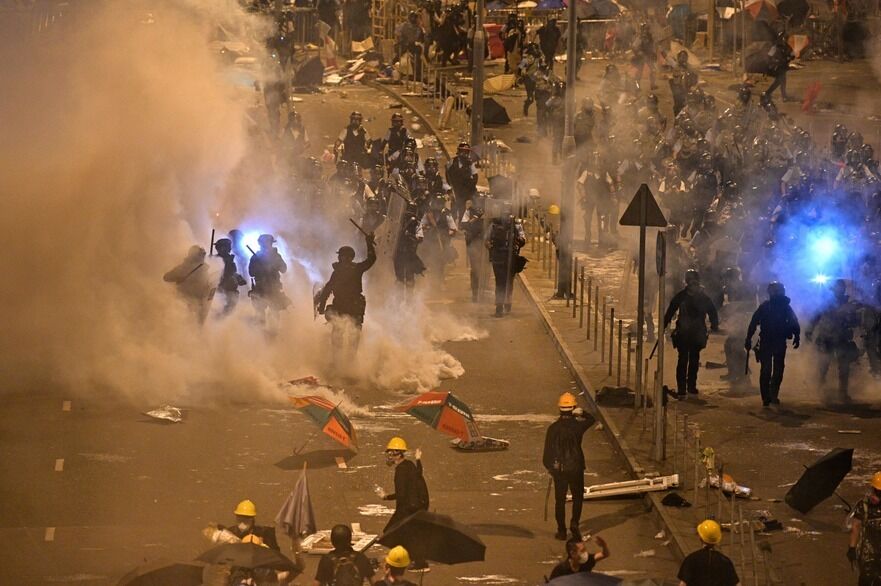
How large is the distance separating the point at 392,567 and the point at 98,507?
5.15 metres

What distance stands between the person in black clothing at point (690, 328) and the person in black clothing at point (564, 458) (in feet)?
16.7

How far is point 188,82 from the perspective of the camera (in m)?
25.6

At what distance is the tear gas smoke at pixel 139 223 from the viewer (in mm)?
20641

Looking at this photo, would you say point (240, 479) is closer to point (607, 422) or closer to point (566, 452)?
point (566, 452)

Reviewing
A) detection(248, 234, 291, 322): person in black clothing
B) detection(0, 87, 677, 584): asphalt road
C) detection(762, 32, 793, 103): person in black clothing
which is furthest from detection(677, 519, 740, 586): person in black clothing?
detection(762, 32, 793, 103): person in black clothing

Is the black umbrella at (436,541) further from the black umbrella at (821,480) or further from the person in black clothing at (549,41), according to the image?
the person in black clothing at (549,41)

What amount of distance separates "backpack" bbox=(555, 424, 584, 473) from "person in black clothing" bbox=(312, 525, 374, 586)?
3769 mm

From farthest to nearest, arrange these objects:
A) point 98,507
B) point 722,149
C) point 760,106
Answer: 1. point 760,106
2. point 722,149
3. point 98,507

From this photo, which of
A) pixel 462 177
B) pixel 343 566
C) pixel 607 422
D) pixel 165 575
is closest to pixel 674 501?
pixel 607 422

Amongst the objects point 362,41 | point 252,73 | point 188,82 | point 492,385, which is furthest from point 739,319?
point 362,41

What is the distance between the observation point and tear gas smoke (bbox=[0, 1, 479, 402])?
20.6m

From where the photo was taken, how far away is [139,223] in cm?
2347

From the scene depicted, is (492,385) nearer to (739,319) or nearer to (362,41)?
(739,319)

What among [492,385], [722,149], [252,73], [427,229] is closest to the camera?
[492,385]
